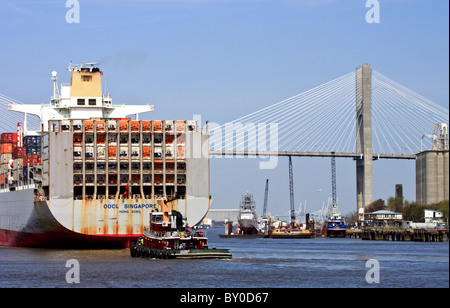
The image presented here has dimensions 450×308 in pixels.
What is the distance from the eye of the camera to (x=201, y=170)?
241 ft

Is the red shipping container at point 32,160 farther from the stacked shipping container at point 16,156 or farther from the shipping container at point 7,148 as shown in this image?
the shipping container at point 7,148

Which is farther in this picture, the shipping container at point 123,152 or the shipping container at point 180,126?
the shipping container at point 180,126

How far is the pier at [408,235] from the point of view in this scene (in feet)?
353

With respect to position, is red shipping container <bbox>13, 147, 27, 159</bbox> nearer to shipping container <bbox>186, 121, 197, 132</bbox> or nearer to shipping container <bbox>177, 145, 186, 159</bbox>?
shipping container <bbox>177, 145, 186, 159</bbox>

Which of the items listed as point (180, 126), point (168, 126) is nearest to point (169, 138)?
point (168, 126)

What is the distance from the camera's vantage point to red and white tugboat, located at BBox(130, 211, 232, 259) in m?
57.3

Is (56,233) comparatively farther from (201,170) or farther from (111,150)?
(201,170)

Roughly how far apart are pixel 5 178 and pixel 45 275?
43.9 m

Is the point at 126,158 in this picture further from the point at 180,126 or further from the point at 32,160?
the point at 32,160

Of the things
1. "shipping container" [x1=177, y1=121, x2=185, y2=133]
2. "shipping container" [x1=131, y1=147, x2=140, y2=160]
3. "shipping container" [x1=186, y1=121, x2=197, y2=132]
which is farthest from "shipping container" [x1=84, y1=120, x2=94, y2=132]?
"shipping container" [x1=186, y1=121, x2=197, y2=132]

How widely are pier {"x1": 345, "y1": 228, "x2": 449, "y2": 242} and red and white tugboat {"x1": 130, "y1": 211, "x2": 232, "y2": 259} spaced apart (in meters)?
54.3

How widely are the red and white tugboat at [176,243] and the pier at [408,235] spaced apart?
54295 mm

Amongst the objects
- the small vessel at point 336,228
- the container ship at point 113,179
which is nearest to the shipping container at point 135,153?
the container ship at point 113,179

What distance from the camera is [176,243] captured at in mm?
58250
